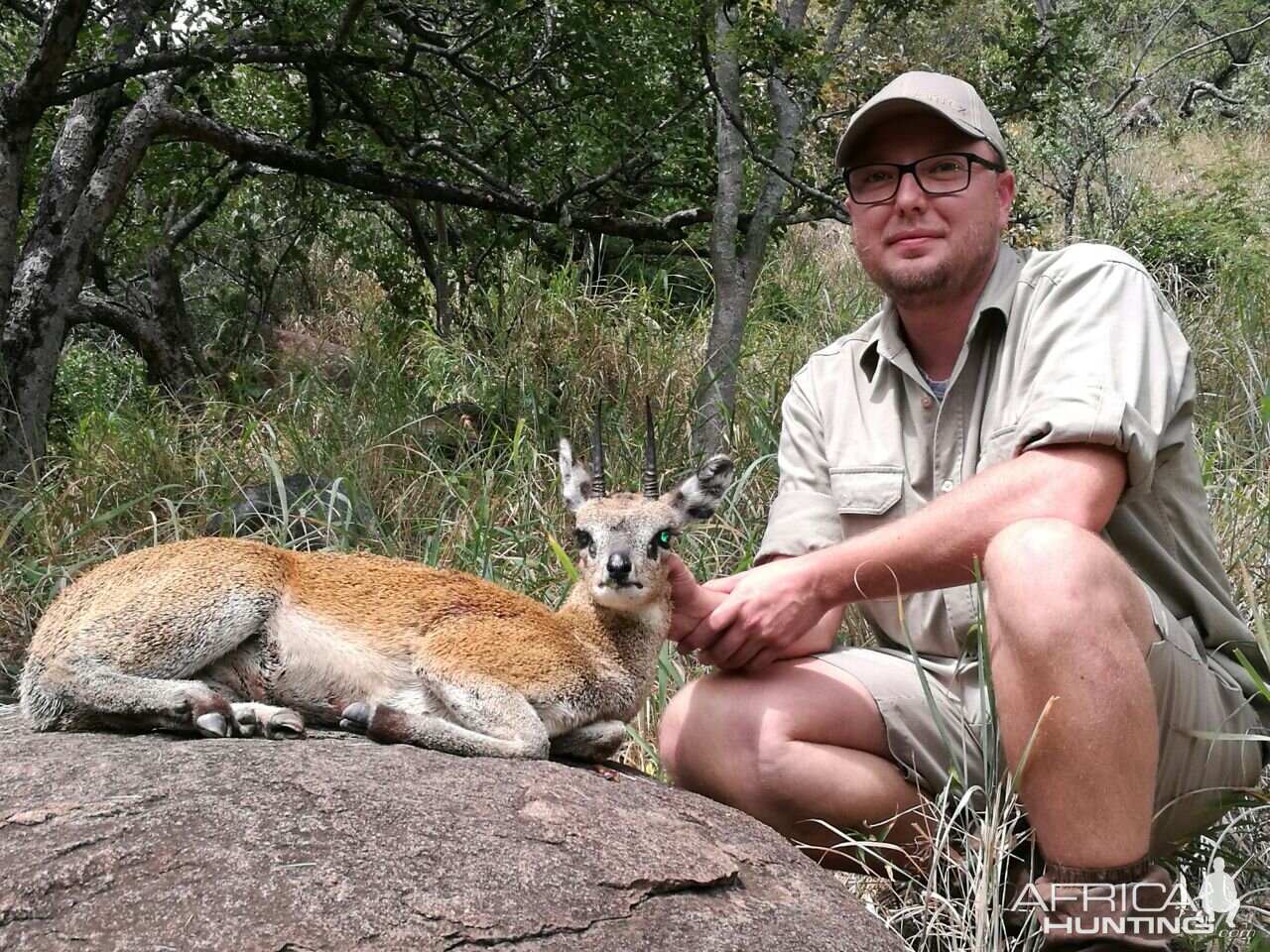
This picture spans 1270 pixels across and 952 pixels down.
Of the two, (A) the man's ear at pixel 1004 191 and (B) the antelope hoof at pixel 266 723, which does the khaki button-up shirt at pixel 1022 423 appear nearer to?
(A) the man's ear at pixel 1004 191

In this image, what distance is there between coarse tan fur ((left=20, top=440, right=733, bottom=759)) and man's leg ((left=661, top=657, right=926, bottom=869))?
321 mm

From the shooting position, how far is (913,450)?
4652mm

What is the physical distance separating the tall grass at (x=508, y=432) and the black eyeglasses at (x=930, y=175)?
76.5 inches

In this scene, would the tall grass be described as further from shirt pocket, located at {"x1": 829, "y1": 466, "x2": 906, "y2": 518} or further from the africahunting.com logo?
shirt pocket, located at {"x1": 829, "y1": 466, "x2": 906, "y2": 518}

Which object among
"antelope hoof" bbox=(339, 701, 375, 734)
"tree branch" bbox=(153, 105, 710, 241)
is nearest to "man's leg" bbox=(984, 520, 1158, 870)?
"antelope hoof" bbox=(339, 701, 375, 734)

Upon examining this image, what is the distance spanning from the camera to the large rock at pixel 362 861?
8.75 feet

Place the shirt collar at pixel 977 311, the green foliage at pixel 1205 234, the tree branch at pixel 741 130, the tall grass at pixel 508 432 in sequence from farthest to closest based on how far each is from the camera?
the green foliage at pixel 1205 234 → the tree branch at pixel 741 130 → the tall grass at pixel 508 432 → the shirt collar at pixel 977 311

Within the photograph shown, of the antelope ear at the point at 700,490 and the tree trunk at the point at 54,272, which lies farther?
the tree trunk at the point at 54,272

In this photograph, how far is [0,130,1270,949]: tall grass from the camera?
21.5ft

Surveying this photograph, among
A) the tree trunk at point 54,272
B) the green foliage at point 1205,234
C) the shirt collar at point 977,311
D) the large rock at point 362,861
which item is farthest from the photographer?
the green foliage at point 1205,234

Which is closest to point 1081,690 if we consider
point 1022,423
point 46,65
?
point 1022,423

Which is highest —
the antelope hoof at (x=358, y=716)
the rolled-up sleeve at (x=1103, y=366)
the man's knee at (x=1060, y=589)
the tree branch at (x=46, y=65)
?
the tree branch at (x=46, y=65)

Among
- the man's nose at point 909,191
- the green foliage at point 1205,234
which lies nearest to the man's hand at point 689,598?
the man's nose at point 909,191

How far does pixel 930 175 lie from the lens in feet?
15.2
